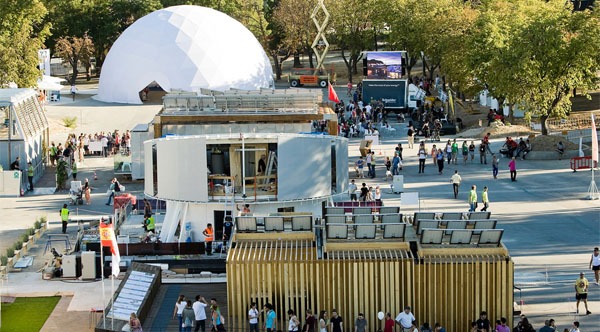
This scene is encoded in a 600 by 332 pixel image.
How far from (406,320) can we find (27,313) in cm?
842

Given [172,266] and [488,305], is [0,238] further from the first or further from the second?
[488,305]

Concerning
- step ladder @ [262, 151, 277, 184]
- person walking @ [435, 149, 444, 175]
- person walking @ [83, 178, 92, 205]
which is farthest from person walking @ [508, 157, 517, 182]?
person walking @ [83, 178, 92, 205]

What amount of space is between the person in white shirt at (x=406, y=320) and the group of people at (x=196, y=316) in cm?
323

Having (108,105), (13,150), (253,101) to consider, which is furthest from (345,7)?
(253,101)

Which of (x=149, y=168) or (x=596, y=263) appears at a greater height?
(x=149, y=168)

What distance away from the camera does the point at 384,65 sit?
6316cm

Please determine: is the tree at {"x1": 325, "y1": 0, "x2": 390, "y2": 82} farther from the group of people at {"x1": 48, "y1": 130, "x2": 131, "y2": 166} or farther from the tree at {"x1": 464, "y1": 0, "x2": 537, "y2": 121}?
the group of people at {"x1": 48, "y1": 130, "x2": 131, "y2": 166}

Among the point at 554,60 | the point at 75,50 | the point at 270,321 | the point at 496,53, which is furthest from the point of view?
the point at 75,50

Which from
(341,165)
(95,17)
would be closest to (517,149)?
(341,165)

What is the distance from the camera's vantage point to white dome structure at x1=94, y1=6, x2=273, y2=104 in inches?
2534

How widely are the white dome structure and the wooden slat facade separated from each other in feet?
A: 132

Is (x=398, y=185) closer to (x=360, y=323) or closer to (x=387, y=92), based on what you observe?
(x=360, y=323)

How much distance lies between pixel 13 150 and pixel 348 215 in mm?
20469

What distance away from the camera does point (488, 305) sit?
23.5 metres
